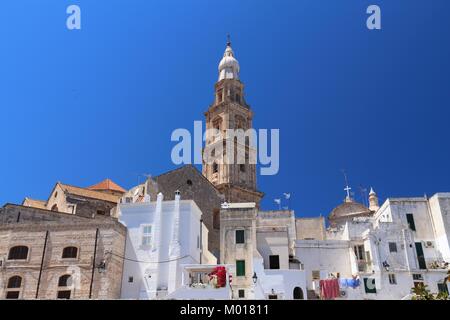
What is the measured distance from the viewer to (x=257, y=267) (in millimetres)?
34688

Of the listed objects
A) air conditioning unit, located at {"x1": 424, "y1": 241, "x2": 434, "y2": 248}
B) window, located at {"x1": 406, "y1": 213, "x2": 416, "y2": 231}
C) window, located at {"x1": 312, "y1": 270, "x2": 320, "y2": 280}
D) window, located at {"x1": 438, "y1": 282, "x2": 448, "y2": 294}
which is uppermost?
window, located at {"x1": 406, "y1": 213, "x2": 416, "y2": 231}

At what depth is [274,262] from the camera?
36.9m

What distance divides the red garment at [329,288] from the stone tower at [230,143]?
1955 centimetres

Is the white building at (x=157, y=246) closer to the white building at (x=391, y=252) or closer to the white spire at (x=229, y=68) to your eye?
→ the white building at (x=391, y=252)

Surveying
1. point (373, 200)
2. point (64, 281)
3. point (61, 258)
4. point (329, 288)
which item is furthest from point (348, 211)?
Result: point (64, 281)

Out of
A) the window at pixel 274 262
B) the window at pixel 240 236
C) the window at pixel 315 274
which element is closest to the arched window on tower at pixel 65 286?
the window at pixel 240 236

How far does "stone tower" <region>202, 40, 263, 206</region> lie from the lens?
181ft

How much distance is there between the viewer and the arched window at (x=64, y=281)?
31266mm

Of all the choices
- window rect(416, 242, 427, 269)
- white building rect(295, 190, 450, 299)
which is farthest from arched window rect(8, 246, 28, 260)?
window rect(416, 242, 427, 269)

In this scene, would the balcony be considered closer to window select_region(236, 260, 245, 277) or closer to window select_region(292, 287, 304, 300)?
window select_region(236, 260, 245, 277)

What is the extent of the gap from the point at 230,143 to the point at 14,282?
32123mm

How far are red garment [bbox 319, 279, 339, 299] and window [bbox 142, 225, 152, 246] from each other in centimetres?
1459
